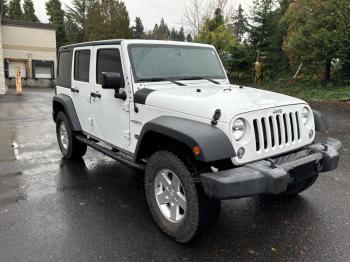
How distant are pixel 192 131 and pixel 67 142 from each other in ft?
12.0

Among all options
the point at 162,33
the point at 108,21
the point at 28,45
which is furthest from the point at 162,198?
the point at 162,33

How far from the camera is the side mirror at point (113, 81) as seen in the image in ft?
12.0

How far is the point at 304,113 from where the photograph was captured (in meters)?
3.57

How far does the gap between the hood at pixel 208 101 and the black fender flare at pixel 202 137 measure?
13cm

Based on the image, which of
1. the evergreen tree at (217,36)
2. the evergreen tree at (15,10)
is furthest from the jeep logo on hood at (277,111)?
the evergreen tree at (15,10)

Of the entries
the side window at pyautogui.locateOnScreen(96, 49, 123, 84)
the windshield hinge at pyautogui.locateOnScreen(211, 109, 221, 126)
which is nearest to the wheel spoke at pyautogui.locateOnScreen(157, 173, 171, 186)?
the windshield hinge at pyautogui.locateOnScreen(211, 109, 221, 126)

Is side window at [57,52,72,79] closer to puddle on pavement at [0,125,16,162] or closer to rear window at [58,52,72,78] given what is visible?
rear window at [58,52,72,78]

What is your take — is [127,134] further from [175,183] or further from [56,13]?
[56,13]

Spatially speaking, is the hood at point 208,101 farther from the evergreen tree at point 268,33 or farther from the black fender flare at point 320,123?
the evergreen tree at point 268,33

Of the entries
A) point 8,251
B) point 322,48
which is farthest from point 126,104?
point 322,48

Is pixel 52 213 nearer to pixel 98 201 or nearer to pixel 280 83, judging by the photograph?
pixel 98 201

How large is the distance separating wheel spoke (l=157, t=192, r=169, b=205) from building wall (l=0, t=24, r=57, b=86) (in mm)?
27657

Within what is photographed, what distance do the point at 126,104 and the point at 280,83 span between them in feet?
55.6

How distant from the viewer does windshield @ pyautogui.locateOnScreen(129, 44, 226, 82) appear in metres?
3.99
